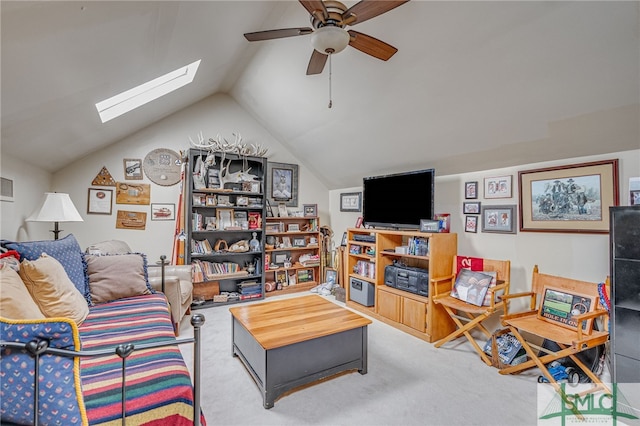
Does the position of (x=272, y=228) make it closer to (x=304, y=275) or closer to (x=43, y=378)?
(x=304, y=275)

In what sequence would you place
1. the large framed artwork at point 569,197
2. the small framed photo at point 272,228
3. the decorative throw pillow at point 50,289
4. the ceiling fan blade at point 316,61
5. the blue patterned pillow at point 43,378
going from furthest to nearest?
the small framed photo at point 272,228 < the large framed artwork at point 569,197 < the ceiling fan blade at point 316,61 < the decorative throw pillow at point 50,289 < the blue patterned pillow at point 43,378

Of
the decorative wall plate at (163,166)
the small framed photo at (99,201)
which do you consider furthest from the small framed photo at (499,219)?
the small framed photo at (99,201)

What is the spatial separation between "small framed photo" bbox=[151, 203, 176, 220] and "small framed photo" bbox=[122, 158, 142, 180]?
17.4 inches

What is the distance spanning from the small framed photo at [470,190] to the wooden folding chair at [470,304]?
0.69 m

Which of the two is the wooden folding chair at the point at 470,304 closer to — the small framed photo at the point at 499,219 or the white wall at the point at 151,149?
the small framed photo at the point at 499,219

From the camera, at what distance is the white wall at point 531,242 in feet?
7.69

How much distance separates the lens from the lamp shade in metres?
2.87

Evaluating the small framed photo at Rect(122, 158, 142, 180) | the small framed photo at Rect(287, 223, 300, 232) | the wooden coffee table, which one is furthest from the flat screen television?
the small framed photo at Rect(122, 158, 142, 180)

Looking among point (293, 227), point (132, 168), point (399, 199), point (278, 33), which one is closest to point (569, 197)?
point (399, 199)

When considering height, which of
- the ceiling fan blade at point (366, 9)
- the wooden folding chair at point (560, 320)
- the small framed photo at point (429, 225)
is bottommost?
the wooden folding chair at point (560, 320)

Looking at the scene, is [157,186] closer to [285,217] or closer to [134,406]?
[285,217]

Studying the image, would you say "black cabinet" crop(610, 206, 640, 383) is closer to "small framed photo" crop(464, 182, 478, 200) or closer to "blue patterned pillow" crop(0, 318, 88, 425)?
"small framed photo" crop(464, 182, 478, 200)

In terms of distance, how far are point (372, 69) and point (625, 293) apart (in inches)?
99.6

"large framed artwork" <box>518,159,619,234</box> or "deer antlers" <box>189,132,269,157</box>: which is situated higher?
"deer antlers" <box>189,132,269,157</box>
